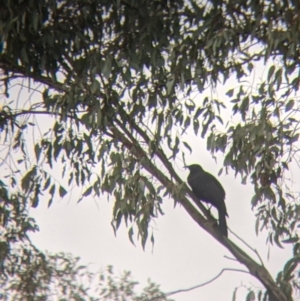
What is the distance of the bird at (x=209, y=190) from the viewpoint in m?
6.54

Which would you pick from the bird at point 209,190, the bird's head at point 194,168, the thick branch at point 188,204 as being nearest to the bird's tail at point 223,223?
the bird at point 209,190

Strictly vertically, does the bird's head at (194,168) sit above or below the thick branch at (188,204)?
above

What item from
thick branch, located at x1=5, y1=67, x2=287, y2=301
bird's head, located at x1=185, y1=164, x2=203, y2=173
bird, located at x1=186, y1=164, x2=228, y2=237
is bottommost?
thick branch, located at x1=5, y1=67, x2=287, y2=301

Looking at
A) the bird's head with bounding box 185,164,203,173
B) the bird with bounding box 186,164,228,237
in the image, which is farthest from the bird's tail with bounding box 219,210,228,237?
the bird's head with bounding box 185,164,203,173

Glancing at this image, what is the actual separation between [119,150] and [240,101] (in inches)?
39.2

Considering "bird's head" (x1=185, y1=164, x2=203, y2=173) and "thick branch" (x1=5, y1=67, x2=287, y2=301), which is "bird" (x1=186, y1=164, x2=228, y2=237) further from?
"thick branch" (x1=5, y1=67, x2=287, y2=301)

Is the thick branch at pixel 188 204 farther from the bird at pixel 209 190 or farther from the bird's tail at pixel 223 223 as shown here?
the bird at pixel 209 190

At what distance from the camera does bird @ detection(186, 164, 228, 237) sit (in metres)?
6.54

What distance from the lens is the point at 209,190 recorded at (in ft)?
21.8

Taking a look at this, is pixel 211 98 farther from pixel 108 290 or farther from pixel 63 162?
pixel 108 290

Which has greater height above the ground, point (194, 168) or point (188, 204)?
point (194, 168)

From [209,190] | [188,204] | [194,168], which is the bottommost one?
[188,204]

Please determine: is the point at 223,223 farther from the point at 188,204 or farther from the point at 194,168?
the point at 194,168

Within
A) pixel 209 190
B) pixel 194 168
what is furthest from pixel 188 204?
pixel 194 168
